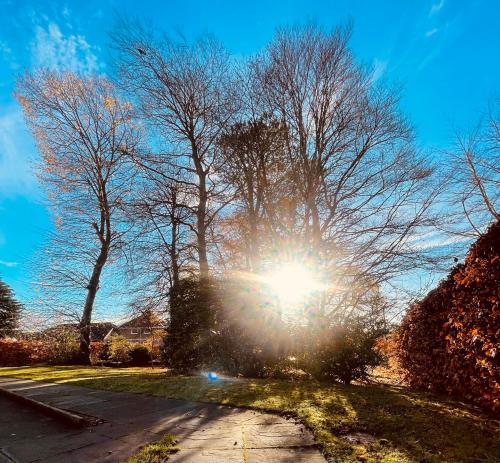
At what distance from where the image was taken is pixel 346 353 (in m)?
7.36

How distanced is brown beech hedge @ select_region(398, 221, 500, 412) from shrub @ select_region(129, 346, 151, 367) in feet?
56.9

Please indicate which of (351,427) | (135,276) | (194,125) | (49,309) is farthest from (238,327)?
(49,309)

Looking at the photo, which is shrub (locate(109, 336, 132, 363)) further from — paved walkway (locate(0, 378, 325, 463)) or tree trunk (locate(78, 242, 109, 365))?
paved walkway (locate(0, 378, 325, 463))

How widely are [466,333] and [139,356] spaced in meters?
19.9

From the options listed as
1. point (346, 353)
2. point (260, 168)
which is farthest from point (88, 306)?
point (346, 353)

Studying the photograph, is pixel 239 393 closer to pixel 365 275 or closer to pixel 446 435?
pixel 446 435

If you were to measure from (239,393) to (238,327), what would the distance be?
10.4ft

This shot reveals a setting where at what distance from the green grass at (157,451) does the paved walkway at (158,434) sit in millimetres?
90

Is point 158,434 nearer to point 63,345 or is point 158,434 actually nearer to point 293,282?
point 293,282

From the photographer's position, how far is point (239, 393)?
5.82m

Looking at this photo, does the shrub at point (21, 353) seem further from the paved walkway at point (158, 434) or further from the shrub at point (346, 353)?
the shrub at point (346, 353)

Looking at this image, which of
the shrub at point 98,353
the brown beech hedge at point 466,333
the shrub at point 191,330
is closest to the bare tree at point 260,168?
the shrub at point 191,330

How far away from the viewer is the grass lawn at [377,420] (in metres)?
3.01

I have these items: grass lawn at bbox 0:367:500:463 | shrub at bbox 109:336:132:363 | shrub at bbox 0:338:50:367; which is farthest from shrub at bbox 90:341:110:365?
grass lawn at bbox 0:367:500:463
